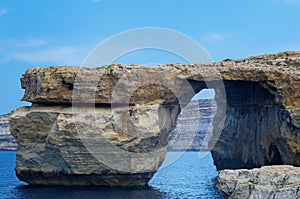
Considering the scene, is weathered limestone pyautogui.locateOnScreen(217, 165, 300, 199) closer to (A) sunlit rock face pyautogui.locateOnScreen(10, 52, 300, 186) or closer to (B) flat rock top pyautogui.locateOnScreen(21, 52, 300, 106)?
(A) sunlit rock face pyautogui.locateOnScreen(10, 52, 300, 186)

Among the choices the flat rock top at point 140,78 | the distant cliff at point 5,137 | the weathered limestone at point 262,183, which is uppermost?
the flat rock top at point 140,78

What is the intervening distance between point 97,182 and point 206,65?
1213cm

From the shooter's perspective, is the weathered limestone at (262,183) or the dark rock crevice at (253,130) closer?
the weathered limestone at (262,183)

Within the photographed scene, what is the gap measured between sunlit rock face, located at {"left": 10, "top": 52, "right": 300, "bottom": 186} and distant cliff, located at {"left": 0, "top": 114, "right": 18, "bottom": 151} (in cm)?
9546

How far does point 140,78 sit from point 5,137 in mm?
104052

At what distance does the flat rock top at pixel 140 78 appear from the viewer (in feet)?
118

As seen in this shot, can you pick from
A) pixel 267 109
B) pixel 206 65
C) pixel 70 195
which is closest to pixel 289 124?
pixel 267 109

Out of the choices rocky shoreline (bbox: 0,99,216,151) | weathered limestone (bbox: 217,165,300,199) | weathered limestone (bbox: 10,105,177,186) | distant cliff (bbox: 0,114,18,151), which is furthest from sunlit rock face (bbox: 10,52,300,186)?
distant cliff (bbox: 0,114,18,151)

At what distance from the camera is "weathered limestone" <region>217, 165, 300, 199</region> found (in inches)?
768

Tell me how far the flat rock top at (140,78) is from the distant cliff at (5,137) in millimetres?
96904

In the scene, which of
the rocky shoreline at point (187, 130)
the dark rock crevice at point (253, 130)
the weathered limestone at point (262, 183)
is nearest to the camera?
the weathered limestone at point (262, 183)

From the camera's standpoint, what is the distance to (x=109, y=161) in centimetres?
3522

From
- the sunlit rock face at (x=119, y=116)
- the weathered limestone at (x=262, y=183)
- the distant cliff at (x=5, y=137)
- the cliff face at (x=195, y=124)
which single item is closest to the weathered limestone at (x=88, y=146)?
the sunlit rock face at (x=119, y=116)

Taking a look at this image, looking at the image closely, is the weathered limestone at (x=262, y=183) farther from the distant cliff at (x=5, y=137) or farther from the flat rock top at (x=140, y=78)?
the distant cliff at (x=5, y=137)
